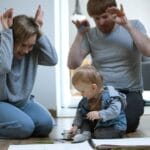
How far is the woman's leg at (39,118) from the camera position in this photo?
2070 mm

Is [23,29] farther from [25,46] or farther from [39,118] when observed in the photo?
[39,118]

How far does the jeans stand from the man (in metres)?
0.35

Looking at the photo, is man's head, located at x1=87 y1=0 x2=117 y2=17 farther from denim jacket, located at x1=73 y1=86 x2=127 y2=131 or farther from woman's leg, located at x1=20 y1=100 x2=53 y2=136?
woman's leg, located at x1=20 y1=100 x2=53 y2=136

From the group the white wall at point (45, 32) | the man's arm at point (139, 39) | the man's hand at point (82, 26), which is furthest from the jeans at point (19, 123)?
the white wall at point (45, 32)

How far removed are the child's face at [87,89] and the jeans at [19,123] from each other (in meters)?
0.35

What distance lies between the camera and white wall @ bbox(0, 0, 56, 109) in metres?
2.90

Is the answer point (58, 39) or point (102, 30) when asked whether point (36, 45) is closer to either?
point (102, 30)

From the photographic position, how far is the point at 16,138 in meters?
2.00

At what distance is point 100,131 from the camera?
73.0 inches

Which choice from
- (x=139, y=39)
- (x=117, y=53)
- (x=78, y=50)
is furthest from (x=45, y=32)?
(x=139, y=39)

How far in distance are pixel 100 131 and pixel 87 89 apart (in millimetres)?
205

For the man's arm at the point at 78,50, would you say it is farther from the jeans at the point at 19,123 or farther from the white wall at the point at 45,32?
the white wall at the point at 45,32

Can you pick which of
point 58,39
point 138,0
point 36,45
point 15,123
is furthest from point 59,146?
point 138,0

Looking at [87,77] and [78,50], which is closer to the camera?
[87,77]
